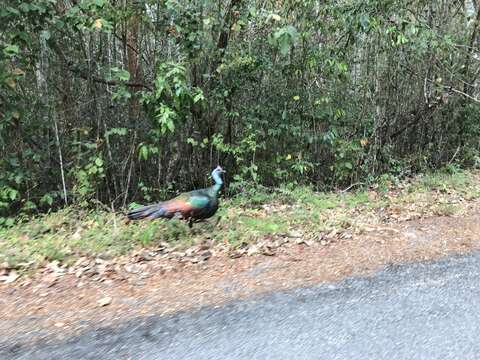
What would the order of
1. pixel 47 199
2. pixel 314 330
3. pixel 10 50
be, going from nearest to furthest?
pixel 314 330, pixel 10 50, pixel 47 199

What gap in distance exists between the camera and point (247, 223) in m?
6.69

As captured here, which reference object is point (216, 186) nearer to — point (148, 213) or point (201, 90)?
point (148, 213)

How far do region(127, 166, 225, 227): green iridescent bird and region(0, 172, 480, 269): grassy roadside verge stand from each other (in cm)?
33

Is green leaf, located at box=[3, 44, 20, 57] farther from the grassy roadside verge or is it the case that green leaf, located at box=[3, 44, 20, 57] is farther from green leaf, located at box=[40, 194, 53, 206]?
the grassy roadside verge

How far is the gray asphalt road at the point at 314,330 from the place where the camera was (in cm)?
329

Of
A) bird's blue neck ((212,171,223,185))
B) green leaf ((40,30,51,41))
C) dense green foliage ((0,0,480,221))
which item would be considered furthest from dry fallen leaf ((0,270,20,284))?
green leaf ((40,30,51,41))

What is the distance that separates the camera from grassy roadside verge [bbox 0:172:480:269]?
5.67m

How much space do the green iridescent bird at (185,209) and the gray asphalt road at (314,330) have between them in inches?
71.3

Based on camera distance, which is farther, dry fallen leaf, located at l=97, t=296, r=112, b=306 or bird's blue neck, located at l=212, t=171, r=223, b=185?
bird's blue neck, located at l=212, t=171, r=223, b=185

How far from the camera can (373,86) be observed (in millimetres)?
10445

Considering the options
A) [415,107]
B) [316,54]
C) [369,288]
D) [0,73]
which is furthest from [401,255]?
[415,107]

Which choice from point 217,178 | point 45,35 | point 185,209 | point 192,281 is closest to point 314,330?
point 192,281

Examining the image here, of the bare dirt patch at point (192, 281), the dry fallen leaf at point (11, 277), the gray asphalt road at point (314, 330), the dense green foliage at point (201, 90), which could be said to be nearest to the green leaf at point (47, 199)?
the dense green foliage at point (201, 90)

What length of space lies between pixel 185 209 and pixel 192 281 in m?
1.21
